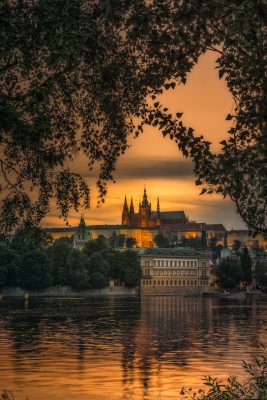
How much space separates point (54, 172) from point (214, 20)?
4138 mm

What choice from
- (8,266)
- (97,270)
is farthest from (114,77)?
(97,270)

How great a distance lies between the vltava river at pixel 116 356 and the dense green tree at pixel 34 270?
75.9m

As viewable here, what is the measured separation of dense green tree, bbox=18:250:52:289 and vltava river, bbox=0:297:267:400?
249 feet

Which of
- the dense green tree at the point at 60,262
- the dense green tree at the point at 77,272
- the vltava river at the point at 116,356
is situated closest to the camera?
the vltava river at the point at 116,356

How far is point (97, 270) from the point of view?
181875 mm

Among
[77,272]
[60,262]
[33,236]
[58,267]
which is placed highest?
[60,262]

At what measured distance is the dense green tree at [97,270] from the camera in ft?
588

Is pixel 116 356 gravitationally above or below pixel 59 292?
below

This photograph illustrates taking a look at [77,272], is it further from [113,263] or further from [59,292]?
[113,263]

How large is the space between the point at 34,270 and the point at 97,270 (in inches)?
1007

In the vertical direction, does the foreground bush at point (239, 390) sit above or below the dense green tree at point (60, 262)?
below

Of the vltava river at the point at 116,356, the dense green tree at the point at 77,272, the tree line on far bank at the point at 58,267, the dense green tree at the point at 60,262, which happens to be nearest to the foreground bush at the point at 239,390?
the vltava river at the point at 116,356

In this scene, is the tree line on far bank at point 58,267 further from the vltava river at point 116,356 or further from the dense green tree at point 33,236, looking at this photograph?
the dense green tree at point 33,236

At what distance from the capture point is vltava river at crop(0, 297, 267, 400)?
33.5 meters
